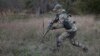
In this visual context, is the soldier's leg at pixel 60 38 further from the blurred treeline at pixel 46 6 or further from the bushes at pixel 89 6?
the bushes at pixel 89 6

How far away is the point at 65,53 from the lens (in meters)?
8.09

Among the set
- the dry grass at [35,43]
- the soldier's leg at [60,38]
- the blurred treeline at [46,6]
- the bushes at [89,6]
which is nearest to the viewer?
the dry grass at [35,43]

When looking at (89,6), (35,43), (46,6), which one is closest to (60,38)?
(35,43)

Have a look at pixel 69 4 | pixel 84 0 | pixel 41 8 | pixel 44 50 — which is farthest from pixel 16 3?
pixel 44 50

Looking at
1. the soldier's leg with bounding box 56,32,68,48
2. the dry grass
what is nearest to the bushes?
the dry grass

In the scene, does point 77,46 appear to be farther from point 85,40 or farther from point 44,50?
point 85,40

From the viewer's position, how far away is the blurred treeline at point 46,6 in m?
22.3

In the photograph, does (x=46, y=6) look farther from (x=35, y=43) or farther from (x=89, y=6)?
(x=35, y=43)

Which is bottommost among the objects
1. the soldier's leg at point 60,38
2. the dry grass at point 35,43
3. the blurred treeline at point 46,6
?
the blurred treeline at point 46,6

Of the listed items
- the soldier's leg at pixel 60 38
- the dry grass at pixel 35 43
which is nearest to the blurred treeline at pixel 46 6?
the dry grass at pixel 35 43

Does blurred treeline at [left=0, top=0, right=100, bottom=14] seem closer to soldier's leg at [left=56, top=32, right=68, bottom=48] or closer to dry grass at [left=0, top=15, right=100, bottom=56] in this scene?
dry grass at [left=0, top=15, right=100, bottom=56]

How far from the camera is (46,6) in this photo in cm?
3225

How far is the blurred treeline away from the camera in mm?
22281

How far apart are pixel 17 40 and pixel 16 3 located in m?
25.0
